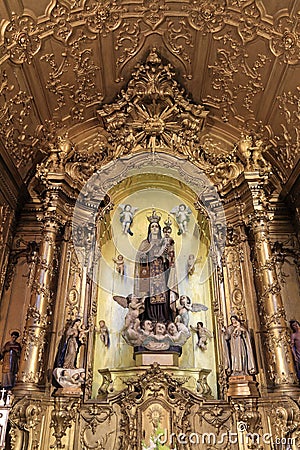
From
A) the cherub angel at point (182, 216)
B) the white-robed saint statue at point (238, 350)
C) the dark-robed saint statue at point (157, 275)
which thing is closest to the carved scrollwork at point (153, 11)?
the cherub angel at point (182, 216)

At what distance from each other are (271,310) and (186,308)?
52.6 inches

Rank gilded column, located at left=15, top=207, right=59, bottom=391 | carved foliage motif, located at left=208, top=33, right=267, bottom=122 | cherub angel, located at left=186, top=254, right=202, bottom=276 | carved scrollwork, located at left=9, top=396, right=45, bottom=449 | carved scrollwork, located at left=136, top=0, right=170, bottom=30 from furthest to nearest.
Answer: cherub angel, located at left=186, top=254, right=202, bottom=276
carved foliage motif, located at left=208, top=33, right=267, bottom=122
carved scrollwork, located at left=136, top=0, right=170, bottom=30
gilded column, located at left=15, top=207, right=59, bottom=391
carved scrollwork, located at left=9, top=396, right=45, bottom=449

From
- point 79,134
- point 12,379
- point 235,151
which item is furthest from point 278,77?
point 12,379

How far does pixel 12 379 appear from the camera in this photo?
5652 millimetres

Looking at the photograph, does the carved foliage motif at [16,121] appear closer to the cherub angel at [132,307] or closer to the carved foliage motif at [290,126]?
the cherub angel at [132,307]

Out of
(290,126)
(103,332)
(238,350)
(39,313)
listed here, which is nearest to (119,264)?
(103,332)

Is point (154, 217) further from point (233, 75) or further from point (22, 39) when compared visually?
point (22, 39)

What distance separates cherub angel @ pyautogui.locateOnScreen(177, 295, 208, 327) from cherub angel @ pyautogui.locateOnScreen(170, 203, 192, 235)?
4.77 feet

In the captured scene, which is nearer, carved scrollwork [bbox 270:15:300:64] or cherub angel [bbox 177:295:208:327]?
carved scrollwork [bbox 270:15:300:64]

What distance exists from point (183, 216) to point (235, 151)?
1524 millimetres

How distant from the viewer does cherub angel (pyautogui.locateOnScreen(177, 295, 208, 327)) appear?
20.5 ft

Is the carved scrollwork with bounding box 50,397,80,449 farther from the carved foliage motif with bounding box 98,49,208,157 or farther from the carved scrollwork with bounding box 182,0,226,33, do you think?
the carved scrollwork with bounding box 182,0,226,33

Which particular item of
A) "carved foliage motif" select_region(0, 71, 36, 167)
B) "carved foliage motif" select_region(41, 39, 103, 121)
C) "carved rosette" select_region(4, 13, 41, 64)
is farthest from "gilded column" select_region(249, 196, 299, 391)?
"carved rosette" select_region(4, 13, 41, 64)

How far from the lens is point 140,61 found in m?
7.47
